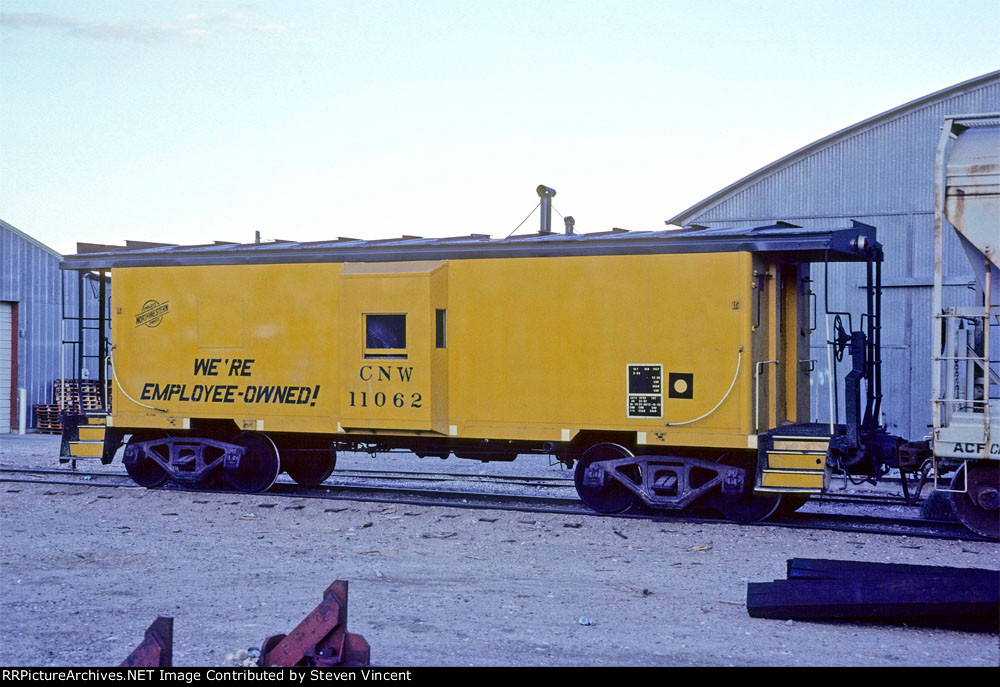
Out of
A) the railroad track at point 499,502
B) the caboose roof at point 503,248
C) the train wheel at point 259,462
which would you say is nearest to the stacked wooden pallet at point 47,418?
the railroad track at point 499,502

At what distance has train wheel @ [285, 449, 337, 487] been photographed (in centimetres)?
1490

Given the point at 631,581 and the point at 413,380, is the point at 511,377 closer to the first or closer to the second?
the point at 413,380

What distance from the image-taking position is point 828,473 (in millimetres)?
11383

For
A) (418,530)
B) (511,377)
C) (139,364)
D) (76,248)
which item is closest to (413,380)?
(511,377)

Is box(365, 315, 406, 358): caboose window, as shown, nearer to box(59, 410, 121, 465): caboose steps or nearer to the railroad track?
the railroad track

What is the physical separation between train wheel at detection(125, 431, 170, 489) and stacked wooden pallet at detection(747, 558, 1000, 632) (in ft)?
31.6

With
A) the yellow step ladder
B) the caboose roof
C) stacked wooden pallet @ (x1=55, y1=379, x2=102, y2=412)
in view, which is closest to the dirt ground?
the yellow step ladder

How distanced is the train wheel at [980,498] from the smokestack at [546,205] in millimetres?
6317

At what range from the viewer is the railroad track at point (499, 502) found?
11430mm

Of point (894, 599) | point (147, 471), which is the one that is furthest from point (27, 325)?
point (894, 599)

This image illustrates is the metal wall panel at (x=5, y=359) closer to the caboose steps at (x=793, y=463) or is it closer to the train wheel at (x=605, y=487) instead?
the train wheel at (x=605, y=487)

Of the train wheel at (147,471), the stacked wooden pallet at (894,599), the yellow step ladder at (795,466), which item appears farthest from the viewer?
the train wheel at (147,471)

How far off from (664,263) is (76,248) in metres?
8.66

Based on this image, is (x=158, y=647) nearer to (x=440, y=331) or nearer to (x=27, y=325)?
(x=440, y=331)
